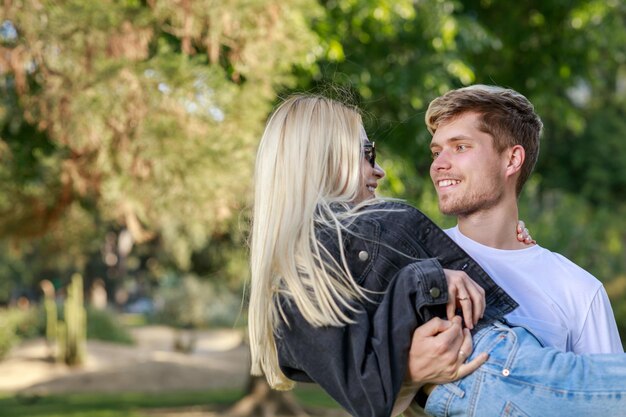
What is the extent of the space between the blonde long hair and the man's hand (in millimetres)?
197

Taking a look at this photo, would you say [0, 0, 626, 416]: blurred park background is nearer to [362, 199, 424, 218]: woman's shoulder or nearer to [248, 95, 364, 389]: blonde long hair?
[248, 95, 364, 389]: blonde long hair

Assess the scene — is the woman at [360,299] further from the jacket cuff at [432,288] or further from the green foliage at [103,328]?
the green foliage at [103,328]

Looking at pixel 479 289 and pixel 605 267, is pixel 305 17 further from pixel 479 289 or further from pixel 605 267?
pixel 605 267

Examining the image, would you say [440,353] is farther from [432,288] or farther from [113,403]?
[113,403]

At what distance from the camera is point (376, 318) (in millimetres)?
2486

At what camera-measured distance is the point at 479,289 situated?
255cm

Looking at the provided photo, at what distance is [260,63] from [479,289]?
6091 mm

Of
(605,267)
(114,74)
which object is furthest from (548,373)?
(605,267)

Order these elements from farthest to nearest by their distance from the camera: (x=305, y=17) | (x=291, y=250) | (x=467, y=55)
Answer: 1. (x=467, y=55)
2. (x=305, y=17)
3. (x=291, y=250)

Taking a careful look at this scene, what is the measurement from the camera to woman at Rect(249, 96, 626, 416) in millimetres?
2445

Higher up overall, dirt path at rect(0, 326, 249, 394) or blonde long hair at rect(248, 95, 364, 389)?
blonde long hair at rect(248, 95, 364, 389)

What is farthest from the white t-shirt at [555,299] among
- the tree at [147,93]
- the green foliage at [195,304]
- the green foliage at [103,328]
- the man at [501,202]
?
the green foliage at [195,304]

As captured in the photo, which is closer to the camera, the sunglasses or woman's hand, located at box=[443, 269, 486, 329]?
woman's hand, located at box=[443, 269, 486, 329]

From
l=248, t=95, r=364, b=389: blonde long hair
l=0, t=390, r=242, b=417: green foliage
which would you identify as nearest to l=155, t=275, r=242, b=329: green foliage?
l=0, t=390, r=242, b=417: green foliage
